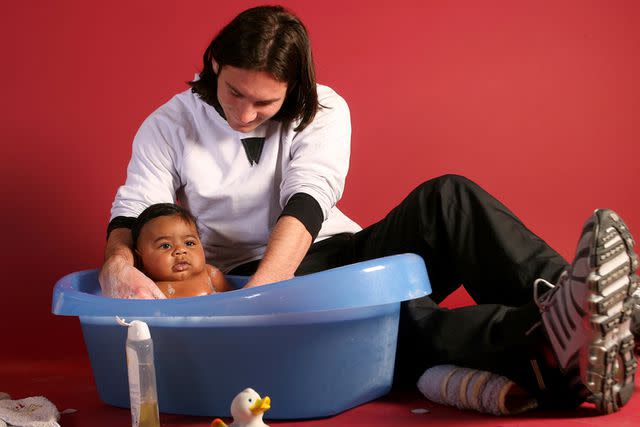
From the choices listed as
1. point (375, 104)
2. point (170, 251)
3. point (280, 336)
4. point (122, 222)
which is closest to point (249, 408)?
point (280, 336)

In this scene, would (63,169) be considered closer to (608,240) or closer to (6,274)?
(6,274)

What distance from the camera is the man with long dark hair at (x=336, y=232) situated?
4.58 feet

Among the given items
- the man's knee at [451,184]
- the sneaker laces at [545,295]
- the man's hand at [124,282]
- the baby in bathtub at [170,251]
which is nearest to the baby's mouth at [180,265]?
the baby in bathtub at [170,251]

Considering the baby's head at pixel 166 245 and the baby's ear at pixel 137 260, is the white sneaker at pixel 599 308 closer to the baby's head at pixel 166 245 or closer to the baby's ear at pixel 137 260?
the baby's head at pixel 166 245

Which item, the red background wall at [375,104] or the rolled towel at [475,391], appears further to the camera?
the red background wall at [375,104]

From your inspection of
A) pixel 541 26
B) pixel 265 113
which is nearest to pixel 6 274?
pixel 265 113

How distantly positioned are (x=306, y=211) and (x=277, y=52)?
32 centimetres

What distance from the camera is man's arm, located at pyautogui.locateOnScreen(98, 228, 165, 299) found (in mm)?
1738

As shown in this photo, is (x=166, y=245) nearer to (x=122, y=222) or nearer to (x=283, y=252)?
(x=122, y=222)

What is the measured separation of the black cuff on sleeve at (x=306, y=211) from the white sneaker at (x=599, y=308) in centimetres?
56

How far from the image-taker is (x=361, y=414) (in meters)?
1.69

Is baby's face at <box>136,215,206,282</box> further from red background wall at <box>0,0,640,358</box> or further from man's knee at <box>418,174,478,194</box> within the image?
red background wall at <box>0,0,640,358</box>

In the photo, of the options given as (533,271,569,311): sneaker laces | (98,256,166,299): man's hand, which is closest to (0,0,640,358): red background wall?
(98,256,166,299): man's hand

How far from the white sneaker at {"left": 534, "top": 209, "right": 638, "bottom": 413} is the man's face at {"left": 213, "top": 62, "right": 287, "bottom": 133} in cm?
72
